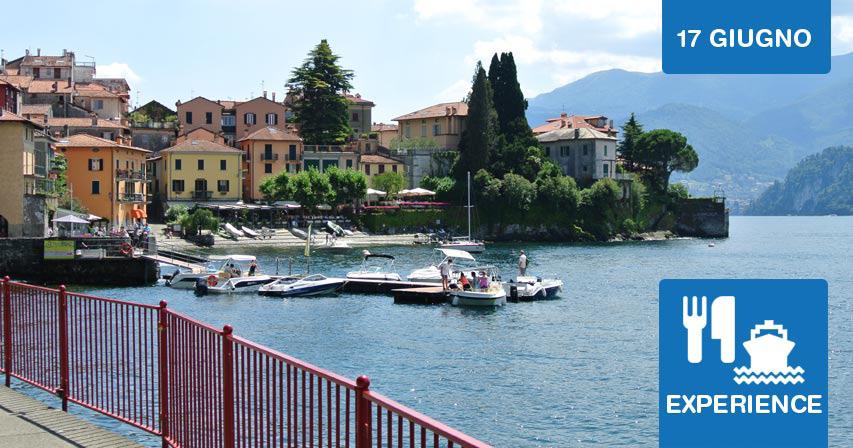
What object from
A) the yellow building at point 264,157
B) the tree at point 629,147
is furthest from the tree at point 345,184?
the tree at point 629,147

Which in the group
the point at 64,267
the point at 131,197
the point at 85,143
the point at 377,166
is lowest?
the point at 64,267

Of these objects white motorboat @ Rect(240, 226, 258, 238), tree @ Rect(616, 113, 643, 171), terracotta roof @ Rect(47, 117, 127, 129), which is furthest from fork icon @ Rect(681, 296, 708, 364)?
tree @ Rect(616, 113, 643, 171)

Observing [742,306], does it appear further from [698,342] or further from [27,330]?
[27,330]

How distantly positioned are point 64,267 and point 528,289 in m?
24.9

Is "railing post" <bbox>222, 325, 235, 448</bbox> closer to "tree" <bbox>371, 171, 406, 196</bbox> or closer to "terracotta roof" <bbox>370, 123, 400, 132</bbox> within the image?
"tree" <bbox>371, 171, 406, 196</bbox>

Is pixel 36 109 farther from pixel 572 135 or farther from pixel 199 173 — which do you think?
pixel 572 135

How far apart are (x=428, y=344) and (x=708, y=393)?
28.6 m

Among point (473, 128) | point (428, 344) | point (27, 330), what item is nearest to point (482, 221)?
point (473, 128)

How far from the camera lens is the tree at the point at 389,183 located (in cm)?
11631

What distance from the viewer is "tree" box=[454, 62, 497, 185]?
11231cm

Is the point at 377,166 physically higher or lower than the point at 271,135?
lower

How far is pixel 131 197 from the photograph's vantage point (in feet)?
302

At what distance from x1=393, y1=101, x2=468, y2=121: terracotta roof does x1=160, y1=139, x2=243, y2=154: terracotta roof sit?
2986 cm

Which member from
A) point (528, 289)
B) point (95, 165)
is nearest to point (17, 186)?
point (95, 165)
